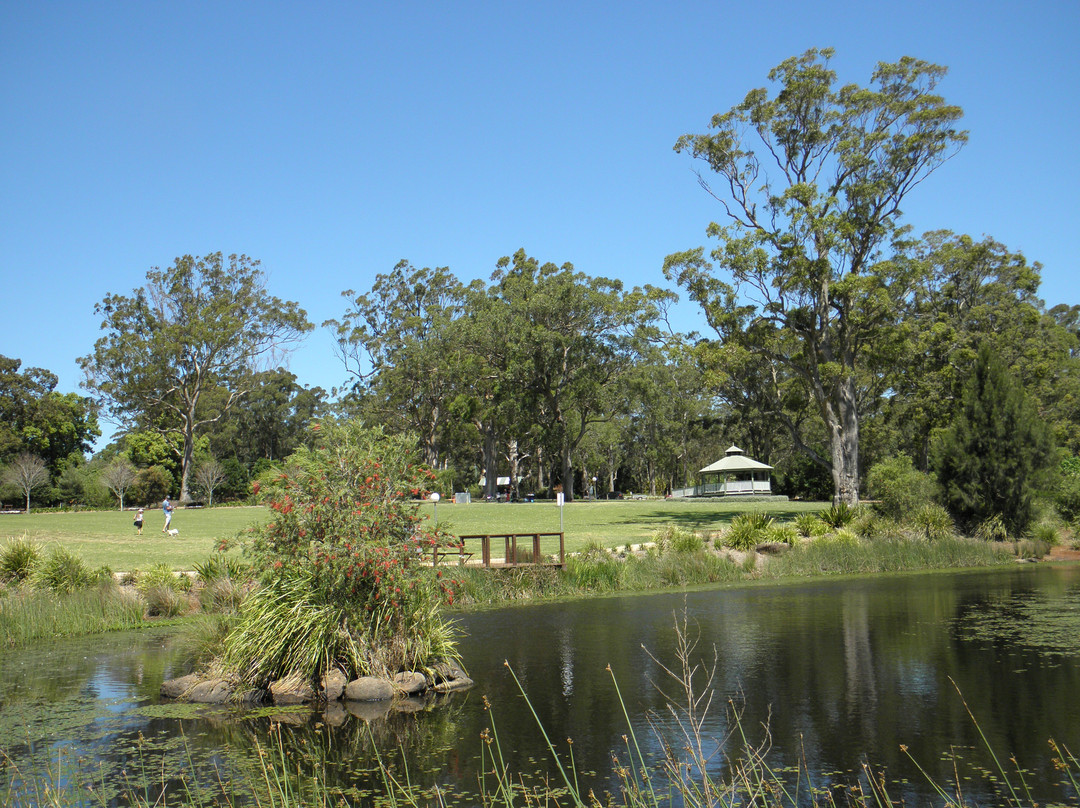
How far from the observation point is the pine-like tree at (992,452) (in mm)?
28844

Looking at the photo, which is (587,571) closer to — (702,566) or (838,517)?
(702,566)

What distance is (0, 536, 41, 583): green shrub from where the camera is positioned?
63.0ft

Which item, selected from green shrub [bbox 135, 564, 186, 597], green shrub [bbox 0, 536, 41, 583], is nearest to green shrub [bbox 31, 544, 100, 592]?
green shrub [bbox 0, 536, 41, 583]

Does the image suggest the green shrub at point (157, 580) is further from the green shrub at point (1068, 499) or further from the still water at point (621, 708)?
the green shrub at point (1068, 499)

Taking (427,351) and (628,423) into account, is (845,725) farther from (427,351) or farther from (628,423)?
(628,423)

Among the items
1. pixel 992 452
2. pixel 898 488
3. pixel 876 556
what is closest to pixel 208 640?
pixel 876 556

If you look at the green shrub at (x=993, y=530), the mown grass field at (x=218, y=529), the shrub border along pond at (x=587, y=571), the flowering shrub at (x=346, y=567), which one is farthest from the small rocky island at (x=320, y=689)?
the green shrub at (x=993, y=530)

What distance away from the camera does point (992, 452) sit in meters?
29.2

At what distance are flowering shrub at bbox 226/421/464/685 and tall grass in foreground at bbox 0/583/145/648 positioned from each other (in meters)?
6.79

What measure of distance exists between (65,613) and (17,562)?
322 centimetres

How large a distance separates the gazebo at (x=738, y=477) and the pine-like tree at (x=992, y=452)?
119 ft

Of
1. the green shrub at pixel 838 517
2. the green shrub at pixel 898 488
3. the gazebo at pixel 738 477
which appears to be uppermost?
the gazebo at pixel 738 477

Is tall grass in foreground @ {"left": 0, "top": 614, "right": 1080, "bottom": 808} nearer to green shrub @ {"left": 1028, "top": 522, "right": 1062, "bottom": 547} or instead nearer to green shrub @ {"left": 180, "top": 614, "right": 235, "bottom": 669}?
green shrub @ {"left": 180, "top": 614, "right": 235, "bottom": 669}

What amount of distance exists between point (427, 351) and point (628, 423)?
2961cm
